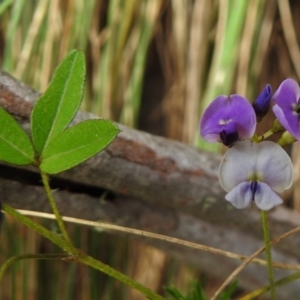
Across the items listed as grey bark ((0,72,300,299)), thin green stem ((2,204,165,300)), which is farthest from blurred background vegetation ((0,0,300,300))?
thin green stem ((2,204,165,300))

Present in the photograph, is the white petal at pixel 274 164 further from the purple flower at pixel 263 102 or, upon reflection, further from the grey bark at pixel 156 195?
the grey bark at pixel 156 195

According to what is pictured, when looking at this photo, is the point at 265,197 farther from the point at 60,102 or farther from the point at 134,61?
the point at 134,61

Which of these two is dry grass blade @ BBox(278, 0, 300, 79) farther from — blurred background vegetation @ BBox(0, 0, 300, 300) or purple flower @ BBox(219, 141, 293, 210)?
purple flower @ BBox(219, 141, 293, 210)

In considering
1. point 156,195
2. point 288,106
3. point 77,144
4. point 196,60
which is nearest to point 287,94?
point 288,106

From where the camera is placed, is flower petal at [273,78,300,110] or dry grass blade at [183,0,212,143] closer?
flower petal at [273,78,300,110]

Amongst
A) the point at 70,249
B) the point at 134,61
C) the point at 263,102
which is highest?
the point at 134,61

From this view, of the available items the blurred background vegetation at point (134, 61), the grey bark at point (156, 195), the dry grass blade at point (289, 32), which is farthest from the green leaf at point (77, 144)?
the dry grass blade at point (289, 32)

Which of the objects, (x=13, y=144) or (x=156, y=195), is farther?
(x=156, y=195)
